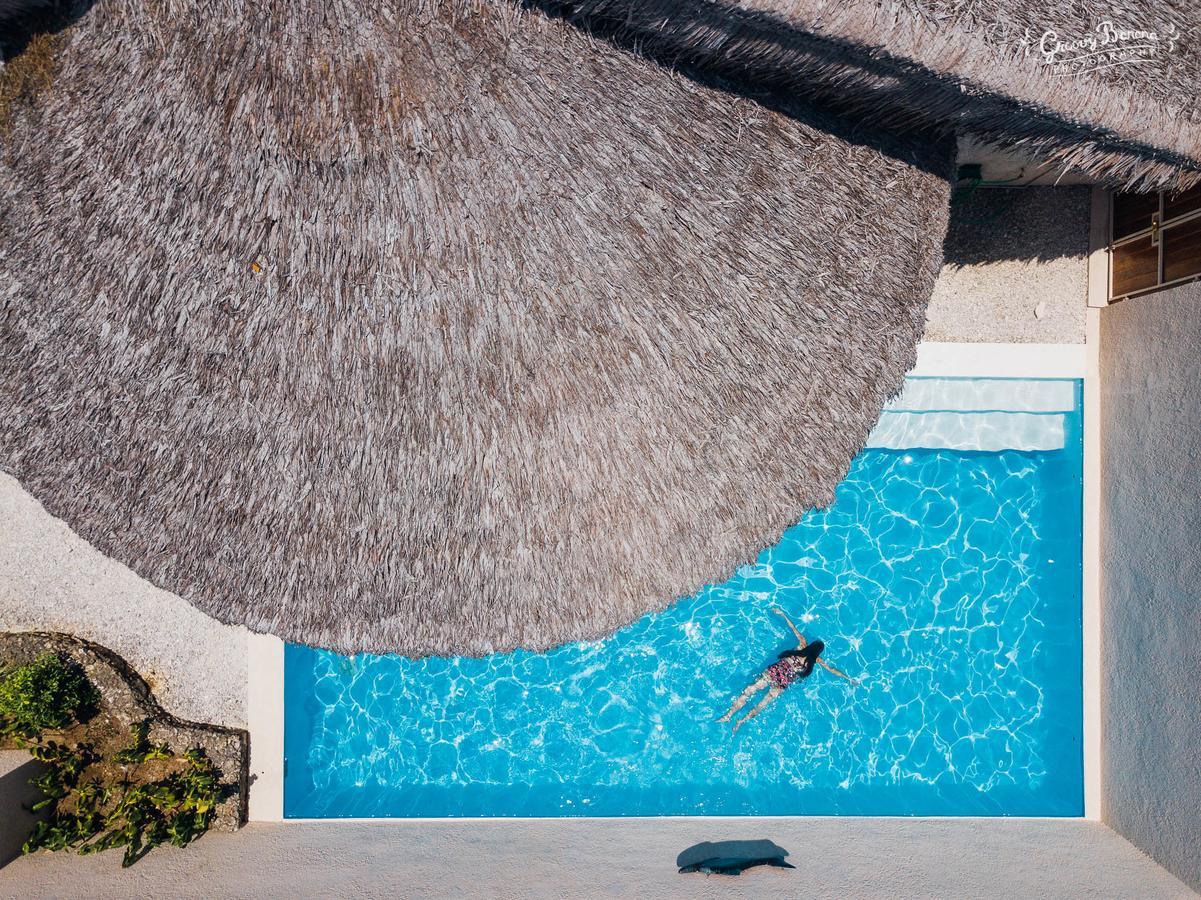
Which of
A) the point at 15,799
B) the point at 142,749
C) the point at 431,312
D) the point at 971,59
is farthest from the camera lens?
the point at 142,749

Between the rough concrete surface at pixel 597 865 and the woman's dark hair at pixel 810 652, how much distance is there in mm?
1518

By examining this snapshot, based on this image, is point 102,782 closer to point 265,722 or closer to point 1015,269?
point 265,722

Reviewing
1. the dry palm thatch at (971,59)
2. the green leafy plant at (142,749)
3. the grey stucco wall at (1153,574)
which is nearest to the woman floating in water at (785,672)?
the grey stucco wall at (1153,574)

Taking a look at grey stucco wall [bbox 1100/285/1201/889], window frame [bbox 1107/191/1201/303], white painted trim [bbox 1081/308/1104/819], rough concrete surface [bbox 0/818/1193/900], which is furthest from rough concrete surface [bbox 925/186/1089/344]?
rough concrete surface [bbox 0/818/1193/900]

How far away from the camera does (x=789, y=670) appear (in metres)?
5.97

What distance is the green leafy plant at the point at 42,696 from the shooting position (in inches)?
203

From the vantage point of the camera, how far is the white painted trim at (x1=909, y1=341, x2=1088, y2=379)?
225 inches

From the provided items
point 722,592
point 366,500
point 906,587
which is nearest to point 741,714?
point 722,592

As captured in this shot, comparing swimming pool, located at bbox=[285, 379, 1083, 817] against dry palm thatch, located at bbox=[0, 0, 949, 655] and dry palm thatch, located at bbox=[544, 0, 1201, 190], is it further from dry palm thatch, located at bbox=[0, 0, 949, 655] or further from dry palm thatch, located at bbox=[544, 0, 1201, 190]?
dry palm thatch, located at bbox=[544, 0, 1201, 190]

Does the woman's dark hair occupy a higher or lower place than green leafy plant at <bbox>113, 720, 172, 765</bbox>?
higher

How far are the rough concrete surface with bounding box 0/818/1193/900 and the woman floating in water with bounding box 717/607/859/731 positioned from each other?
1.05 metres

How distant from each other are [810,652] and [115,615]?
612 centimetres

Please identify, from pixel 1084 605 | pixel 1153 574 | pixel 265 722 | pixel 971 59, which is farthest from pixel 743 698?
pixel 971 59

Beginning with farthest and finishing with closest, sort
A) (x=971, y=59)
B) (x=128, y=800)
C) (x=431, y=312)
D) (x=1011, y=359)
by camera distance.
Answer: (x=1011, y=359) < (x=128, y=800) < (x=431, y=312) < (x=971, y=59)
